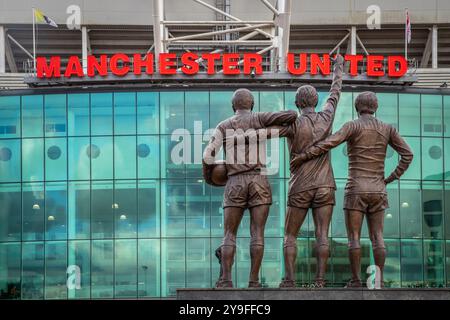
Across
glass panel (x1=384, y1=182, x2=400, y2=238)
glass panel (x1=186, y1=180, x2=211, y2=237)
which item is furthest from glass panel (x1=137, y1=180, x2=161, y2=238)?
glass panel (x1=384, y1=182, x2=400, y2=238)

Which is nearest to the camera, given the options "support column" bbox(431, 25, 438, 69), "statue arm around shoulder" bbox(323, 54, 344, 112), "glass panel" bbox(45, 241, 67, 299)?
"statue arm around shoulder" bbox(323, 54, 344, 112)

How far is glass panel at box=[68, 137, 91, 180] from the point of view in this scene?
56719 mm

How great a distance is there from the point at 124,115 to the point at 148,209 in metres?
3.84

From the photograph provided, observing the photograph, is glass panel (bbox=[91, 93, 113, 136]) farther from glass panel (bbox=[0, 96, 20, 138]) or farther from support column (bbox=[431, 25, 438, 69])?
support column (bbox=[431, 25, 438, 69])

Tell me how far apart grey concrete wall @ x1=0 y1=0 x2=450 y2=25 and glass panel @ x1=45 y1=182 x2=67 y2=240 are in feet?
46.7

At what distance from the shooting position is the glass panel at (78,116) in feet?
187

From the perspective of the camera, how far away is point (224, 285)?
27.3 metres

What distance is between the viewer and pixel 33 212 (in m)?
56.8

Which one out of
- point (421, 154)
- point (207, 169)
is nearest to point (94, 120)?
point (421, 154)

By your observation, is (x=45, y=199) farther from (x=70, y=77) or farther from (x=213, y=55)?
(x=213, y=55)

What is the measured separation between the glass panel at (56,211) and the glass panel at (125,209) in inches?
80.0

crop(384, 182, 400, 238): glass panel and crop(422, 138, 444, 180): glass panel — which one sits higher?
crop(422, 138, 444, 180): glass panel

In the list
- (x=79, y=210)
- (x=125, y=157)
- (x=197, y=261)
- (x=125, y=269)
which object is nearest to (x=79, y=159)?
(x=125, y=157)

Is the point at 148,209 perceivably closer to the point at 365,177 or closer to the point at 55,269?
the point at 55,269
